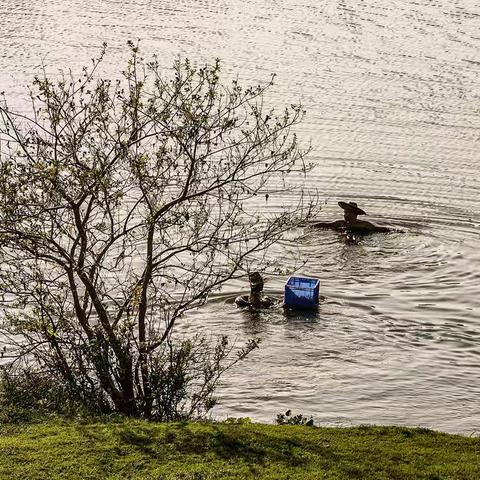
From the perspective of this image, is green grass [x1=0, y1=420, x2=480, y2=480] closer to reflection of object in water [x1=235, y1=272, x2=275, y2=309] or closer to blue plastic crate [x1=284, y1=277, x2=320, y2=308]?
blue plastic crate [x1=284, y1=277, x2=320, y2=308]

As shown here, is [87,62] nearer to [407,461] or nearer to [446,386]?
[446,386]

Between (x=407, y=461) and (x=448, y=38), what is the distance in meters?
37.4

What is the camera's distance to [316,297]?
80.9 ft

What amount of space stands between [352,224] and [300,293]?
18.6 feet

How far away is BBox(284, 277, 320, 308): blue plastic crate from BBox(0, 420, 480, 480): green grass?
363 inches

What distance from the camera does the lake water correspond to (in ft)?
69.2

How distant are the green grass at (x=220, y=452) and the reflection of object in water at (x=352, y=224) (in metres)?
14.5

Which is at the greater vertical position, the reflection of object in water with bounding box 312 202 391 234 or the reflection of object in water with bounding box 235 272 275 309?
the reflection of object in water with bounding box 312 202 391 234

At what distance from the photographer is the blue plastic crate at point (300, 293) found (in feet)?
79.7

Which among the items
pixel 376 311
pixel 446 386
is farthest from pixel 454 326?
pixel 446 386

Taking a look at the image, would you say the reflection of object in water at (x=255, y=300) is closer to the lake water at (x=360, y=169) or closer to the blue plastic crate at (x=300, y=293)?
the lake water at (x=360, y=169)

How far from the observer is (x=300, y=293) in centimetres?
2442

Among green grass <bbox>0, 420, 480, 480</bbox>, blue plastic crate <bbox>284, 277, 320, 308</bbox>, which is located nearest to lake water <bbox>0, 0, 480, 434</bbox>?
blue plastic crate <bbox>284, 277, 320, 308</bbox>

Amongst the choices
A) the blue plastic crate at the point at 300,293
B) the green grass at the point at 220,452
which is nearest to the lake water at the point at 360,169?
the blue plastic crate at the point at 300,293
